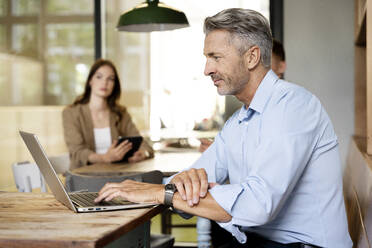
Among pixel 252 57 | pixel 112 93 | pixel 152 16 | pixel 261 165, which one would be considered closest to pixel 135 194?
pixel 261 165

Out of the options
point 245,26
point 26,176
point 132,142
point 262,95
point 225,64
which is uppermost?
point 245,26

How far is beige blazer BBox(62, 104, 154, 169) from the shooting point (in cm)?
394

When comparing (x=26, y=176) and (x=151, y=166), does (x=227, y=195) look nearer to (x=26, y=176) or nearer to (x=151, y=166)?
(x=151, y=166)

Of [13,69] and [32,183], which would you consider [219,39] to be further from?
[13,69]

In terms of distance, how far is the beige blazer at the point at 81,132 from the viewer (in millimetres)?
3939

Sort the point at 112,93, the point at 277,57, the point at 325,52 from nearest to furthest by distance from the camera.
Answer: the point at 277,57, the point at 112,93, the point at 325,52

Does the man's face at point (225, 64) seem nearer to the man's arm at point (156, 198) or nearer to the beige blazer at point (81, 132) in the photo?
the man's arm at point (156, 198)

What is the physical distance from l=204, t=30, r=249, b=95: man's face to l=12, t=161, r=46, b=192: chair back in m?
1.81

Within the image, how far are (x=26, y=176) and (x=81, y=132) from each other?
37.5 inches

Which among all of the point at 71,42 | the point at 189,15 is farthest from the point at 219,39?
the point at 71,42

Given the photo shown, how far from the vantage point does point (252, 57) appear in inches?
76.1

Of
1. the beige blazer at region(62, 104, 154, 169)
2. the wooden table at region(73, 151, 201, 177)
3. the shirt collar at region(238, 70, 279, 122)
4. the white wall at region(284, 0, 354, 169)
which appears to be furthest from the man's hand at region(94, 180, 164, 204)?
the white wall at region(284, 0, 354, 169)

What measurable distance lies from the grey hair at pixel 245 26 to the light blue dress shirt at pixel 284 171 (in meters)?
0.13

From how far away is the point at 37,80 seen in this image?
5.75 meters
